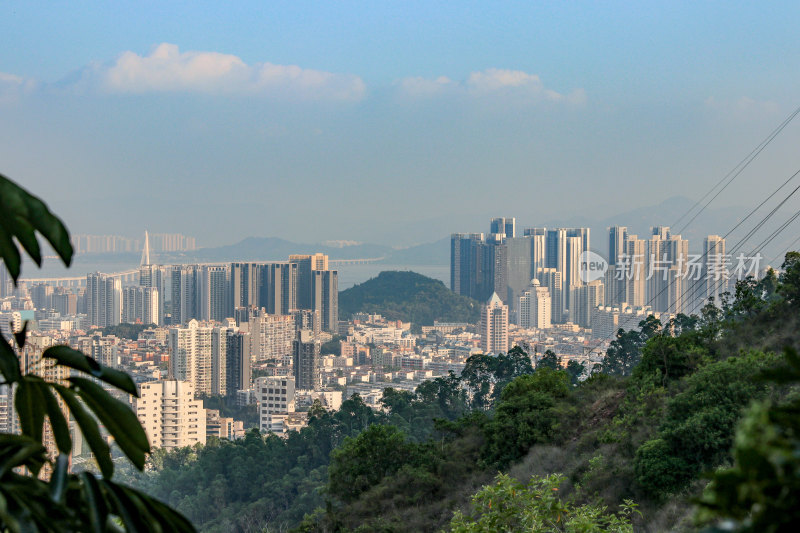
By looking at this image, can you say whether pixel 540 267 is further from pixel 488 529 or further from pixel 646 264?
pixel 488 529

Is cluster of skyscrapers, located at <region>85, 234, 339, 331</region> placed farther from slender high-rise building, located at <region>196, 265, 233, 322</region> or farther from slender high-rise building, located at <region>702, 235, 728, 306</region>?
slender high-rise building, located at <region>702, 235, 728, 306</region>

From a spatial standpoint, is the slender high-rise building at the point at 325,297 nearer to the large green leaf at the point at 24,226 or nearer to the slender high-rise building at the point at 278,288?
the slender high-rise building at the point at 278,288

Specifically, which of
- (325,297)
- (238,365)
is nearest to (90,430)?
(238,365)

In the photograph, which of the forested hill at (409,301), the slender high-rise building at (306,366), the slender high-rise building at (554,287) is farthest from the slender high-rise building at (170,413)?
the slender high-rise building at (554,287)

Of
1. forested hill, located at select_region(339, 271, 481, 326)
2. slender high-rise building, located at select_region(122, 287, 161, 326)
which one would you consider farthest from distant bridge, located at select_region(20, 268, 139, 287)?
forested hill, located at select_region(339, 271, 481, 326)

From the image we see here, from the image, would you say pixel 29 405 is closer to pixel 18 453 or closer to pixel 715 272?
pixel 18 453
